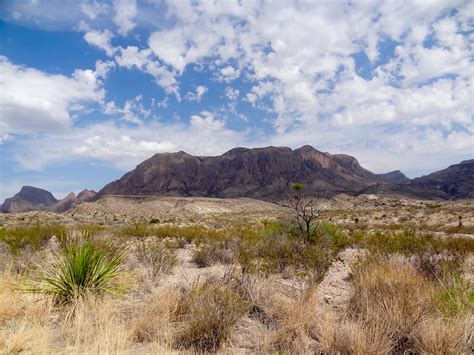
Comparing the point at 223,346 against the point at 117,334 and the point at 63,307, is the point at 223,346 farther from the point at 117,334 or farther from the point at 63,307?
the point at 63,307

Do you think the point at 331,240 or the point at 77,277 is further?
the point at 331,240

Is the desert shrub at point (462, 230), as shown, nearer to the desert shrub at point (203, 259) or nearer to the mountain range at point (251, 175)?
the desert shrub at point (203, 259)

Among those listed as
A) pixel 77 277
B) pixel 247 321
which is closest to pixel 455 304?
pixel 247 321

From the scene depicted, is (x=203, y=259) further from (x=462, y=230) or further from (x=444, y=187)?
(x=444, y=187)

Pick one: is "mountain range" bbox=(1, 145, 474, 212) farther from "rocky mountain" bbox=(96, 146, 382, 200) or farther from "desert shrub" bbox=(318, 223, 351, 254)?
"desert shrub" bbox=(318, 223, 351, 254)

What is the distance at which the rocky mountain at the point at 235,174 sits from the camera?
12488cm

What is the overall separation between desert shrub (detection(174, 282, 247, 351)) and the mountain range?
98.9m

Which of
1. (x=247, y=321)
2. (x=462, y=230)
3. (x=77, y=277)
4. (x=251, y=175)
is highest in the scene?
(x=251, y=175)

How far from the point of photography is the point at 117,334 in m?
3.83

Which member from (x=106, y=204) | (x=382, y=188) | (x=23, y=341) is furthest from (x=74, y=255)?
(x=382, y=188)

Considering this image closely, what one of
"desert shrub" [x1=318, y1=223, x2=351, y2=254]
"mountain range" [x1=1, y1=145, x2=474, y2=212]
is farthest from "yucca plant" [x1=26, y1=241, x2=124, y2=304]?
"mountain range" [x1=1, y1=145, x2=474, y2=212]

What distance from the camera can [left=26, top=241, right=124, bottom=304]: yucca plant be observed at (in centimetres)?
546

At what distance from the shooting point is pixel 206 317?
4.43 m

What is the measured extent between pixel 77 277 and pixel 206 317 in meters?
2.68
